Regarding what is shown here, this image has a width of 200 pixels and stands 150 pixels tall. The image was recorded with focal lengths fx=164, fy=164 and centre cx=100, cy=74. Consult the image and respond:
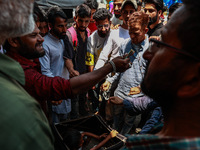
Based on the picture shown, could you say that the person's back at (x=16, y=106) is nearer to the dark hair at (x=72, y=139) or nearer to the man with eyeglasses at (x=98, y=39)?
the dark hair at (x=72, y=139)

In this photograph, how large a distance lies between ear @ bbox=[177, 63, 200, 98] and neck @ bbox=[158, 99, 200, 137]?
39 mm

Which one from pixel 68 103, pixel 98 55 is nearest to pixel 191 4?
pixel 68 103

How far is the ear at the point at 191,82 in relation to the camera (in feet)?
2.48

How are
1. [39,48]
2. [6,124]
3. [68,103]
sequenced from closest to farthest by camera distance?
[6,124] < [39,48] < [68,103]

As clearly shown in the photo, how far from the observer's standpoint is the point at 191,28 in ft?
2.44

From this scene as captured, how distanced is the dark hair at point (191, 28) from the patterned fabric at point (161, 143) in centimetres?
38

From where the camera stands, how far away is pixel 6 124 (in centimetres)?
67

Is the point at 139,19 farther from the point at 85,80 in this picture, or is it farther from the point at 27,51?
the point at 27,51

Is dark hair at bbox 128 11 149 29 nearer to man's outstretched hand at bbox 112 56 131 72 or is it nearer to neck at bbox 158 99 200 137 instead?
man's outstretched hand at bbox 112 56 131 72

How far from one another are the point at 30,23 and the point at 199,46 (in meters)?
0.89

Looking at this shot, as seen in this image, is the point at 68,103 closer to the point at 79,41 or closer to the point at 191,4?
the point at 79,41

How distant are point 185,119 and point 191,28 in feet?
1.42

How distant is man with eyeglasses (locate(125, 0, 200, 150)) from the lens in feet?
2.45

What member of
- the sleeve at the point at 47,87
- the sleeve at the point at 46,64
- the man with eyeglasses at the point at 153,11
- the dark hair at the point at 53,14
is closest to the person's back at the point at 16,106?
the sleeve at the point at 47,87
